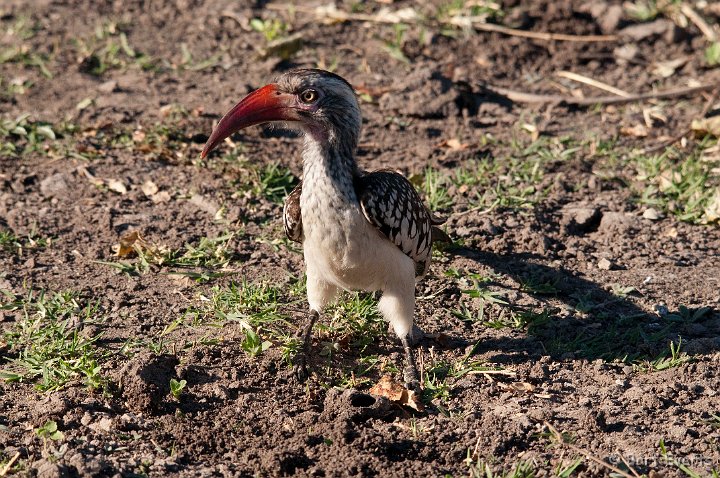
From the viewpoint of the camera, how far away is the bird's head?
15.8ft

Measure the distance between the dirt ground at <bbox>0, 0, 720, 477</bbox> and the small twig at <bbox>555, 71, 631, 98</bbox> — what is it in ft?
0.14

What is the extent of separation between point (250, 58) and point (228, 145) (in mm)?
1598

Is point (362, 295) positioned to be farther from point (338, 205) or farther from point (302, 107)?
point (302, 107)

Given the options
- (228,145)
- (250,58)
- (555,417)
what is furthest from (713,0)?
(555,417)

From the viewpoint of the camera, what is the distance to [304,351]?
500cm

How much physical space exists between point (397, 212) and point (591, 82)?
4.04m

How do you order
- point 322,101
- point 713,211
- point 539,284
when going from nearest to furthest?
point 322,101 < point 539,284 < point 713,211

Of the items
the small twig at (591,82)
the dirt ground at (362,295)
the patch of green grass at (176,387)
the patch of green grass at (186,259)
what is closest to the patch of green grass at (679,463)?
the dirt ground at (362,295)

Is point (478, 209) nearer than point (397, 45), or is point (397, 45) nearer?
point (478, 209)

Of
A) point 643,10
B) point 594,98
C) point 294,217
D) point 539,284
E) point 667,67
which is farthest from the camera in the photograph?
point 643,10

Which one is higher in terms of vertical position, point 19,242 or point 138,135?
point 138,135

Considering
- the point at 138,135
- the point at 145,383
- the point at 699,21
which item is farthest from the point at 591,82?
the point at 145,383

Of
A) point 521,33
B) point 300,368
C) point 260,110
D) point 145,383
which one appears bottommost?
point 300,368

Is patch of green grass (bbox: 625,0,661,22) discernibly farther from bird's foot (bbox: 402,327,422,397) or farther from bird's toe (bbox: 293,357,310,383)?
bird's toe (bbox: 293,357,310,383)
